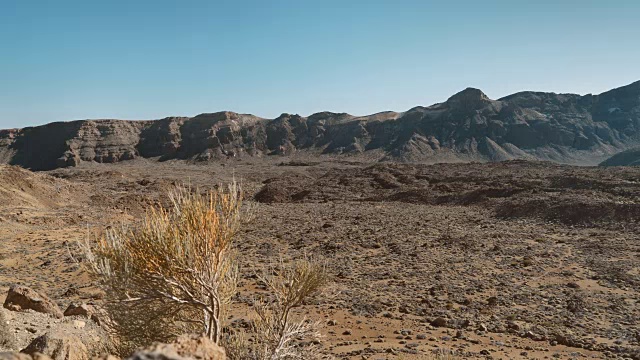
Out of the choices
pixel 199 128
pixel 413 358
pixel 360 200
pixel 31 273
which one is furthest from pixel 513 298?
pixel 199 128

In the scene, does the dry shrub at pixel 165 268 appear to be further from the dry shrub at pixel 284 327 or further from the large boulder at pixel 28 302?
the large boulder at pixel 28 302

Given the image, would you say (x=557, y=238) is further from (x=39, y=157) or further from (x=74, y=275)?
(x=39, y=157)

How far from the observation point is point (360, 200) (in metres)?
35.0

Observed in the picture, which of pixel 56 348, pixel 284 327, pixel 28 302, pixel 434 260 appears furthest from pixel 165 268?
pixel 434 260

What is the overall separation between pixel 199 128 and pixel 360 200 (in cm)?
6427

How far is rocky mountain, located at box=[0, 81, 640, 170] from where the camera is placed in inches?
3253

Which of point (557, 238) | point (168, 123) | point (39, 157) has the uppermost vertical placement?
point (168, 123)

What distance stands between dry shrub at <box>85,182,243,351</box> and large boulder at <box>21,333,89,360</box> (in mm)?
691

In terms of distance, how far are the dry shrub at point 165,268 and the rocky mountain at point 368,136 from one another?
7667cm

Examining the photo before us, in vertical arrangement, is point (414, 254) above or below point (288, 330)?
below

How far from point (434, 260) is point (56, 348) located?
12.3 metres

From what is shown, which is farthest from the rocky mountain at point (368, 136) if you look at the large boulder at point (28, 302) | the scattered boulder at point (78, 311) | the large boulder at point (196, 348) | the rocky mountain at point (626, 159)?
the large boulder at point (196, 348)

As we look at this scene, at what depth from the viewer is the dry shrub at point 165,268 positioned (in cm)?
546

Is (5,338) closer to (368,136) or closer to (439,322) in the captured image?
(439,322)
